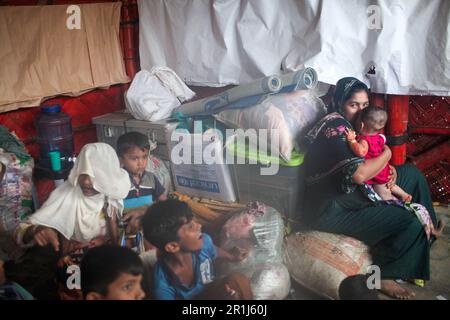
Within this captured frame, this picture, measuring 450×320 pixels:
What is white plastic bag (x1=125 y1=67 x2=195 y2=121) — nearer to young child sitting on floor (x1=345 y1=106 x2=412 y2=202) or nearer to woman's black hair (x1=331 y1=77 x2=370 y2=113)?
woman's black hair (x1=331 y1=77 x2=370 y2=113)

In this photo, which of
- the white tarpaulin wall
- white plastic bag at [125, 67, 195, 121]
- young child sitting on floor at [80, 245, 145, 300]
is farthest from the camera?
white plastic bag at [125, 67, 195, 121]

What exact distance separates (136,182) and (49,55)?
862 mm

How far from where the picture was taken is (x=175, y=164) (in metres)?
1.39

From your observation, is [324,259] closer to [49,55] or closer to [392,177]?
[392,177]

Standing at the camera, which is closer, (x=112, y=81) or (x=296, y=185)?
(x=296, y=185)

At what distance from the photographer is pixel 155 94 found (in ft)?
5.98

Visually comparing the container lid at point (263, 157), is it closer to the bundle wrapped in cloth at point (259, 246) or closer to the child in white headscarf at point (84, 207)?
the bundle wrapped in cloth at point (259, 246)

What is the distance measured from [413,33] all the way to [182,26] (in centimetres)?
106

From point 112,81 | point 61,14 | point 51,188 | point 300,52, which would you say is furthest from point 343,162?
point 61,14

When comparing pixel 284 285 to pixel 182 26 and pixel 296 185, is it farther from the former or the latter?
pixel 182 26

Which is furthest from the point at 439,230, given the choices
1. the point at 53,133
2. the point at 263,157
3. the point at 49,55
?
the point at 49,55

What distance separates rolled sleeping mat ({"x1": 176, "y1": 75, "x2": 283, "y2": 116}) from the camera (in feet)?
4.79

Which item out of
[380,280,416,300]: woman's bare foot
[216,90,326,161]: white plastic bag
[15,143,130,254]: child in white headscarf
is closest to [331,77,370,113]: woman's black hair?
[216,90,326,161]: white plastic bag
